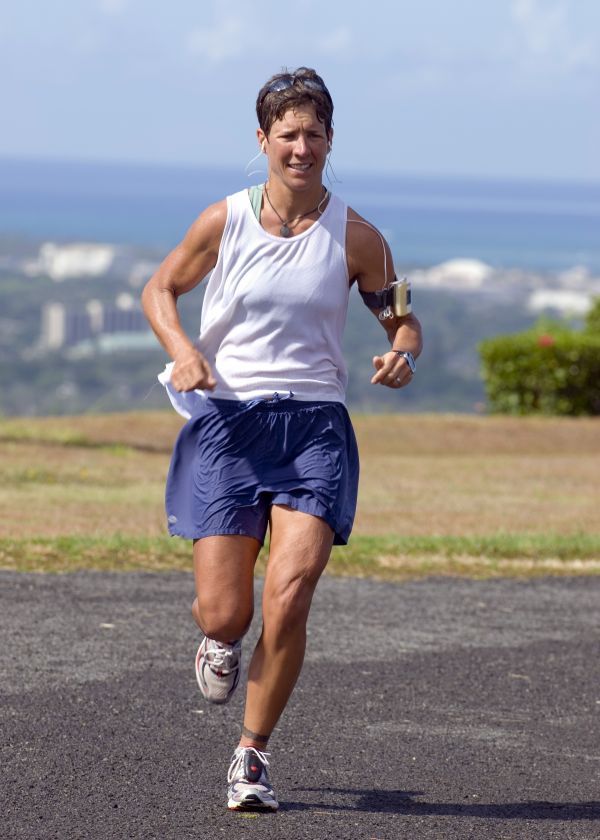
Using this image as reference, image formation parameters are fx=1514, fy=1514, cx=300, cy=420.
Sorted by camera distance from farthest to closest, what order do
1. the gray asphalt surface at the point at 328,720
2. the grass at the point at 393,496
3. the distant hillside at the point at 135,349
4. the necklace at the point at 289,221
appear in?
the distant hillside at the point at 135,349, the grass at the point at 393,496, the necklace at the point at 289,221, the gray asphalt surface at the point at 328,720

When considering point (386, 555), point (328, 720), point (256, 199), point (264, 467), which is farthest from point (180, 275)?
point (386, 555)

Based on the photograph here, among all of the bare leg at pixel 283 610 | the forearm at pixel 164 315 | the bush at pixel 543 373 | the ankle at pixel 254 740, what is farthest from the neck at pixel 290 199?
the bush at pixel 543 373

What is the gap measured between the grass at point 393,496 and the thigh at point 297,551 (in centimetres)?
412

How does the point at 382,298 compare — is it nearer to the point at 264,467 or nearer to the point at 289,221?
the point at 289,221

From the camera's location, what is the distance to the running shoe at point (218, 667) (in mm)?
4570

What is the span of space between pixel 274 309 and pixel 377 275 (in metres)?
0.37

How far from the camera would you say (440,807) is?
461 cm

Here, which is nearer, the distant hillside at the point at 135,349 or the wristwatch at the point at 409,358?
the wristwatch at the point at 409,358

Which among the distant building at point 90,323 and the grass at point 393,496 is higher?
the distant building at point 90,323

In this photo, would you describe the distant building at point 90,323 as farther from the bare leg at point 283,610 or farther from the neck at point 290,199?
the bare leg at point 283,610

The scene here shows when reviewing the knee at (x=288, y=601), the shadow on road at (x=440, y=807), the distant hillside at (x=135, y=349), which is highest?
the distant hillside at (x=135, y=349)

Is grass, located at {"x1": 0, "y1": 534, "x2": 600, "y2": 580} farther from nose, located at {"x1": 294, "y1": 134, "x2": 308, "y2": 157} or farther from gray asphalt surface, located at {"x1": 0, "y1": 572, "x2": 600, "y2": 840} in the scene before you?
nose, located at {"x1": 294, "y1": 134, "x2": 308, "y2": 157}

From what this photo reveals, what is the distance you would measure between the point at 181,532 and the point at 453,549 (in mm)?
5485

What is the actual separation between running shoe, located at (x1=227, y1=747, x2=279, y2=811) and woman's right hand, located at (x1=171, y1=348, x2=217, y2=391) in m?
1.09
